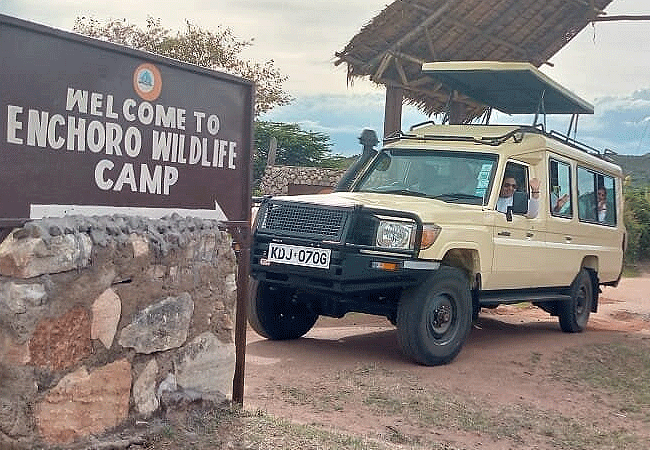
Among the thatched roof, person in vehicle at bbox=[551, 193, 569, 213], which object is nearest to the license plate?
person in vehicle at bbox=[551, 193, 569, 213]

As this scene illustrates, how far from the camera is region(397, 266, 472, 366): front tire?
7219mm

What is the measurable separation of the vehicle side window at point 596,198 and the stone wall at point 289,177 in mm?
8704

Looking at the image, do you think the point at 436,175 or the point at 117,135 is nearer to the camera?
the point at 117,135

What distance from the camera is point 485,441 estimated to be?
18.0 ft

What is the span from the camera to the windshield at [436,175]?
823 cm

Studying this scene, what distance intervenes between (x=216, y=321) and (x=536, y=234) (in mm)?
5281

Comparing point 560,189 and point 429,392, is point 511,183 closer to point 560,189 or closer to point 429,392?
point 560,189

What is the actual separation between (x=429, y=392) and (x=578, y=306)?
181 inches

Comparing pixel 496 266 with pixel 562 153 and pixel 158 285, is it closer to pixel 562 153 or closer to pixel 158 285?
pixel 562 153

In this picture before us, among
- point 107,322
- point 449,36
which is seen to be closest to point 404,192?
point 107,322

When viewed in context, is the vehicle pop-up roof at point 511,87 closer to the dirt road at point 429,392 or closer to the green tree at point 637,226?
the dirt road at point 429,392

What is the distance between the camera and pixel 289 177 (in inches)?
834

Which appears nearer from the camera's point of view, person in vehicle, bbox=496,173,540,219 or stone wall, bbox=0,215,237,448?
stone wall, bbox=0,215,237,448

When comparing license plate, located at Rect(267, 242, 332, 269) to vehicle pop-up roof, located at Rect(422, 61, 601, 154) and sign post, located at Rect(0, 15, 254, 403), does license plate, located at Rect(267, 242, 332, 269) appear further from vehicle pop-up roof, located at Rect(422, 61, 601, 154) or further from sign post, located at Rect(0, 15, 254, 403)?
vehicle pop-up roof, located at Rect(422, 61, 601, 154)
